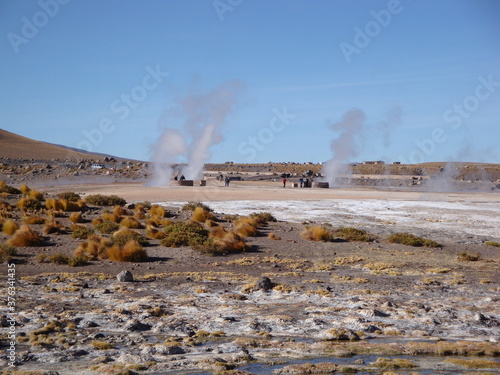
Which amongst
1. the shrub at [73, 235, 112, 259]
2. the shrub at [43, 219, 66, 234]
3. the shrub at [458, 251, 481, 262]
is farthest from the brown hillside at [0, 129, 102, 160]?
the shrub at [458, 251, 481, 262]

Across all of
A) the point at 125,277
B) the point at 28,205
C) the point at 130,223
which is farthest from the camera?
the point at 28,205

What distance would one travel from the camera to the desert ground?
9.00 meters

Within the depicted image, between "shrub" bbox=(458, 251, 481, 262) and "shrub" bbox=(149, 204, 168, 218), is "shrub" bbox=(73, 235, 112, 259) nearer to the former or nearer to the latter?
"shrub" bbox=(149, 204, 168, 218)

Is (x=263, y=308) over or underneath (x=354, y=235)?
underneath

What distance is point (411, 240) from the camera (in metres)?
21.6

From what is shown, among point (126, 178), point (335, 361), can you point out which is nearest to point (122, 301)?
point (335, 361)

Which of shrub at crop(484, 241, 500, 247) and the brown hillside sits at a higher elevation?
the brown hillside

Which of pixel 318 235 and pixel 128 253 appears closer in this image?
pixel 128 253

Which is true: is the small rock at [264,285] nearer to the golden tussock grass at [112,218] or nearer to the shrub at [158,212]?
the golden tussock grass at [112,218]

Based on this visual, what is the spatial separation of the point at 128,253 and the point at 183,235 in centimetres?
360

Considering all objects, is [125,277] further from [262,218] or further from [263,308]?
[262,218]

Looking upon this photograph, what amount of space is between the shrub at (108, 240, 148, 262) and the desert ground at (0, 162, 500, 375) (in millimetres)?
195

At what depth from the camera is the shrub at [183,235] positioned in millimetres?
20516

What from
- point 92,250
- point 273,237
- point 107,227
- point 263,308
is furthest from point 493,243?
point 107,227
